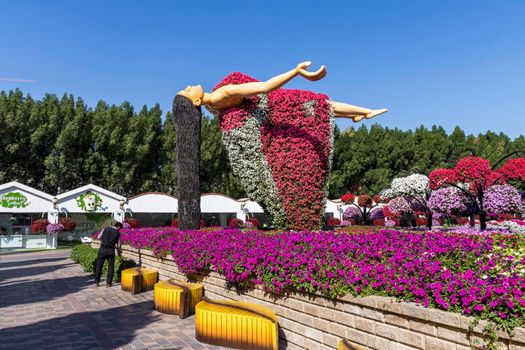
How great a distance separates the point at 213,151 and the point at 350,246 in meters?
30.3

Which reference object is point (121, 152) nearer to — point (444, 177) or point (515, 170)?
point (444, 177)

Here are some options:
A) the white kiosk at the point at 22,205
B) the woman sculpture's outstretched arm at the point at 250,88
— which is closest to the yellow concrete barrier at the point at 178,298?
the woman sculpture's outstretched arm at the point at 250,88

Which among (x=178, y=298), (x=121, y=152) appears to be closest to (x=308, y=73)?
(x=178, y=298)

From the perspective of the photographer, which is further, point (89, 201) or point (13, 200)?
point (89, 201)

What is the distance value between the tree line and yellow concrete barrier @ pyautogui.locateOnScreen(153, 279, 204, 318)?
20217 mm

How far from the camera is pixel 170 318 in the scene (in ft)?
21.8

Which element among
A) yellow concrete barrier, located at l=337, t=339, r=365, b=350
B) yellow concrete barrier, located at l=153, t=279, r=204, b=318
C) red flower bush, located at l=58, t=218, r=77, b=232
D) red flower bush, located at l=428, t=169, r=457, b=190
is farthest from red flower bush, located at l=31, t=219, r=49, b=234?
yellow concrete barrier, located at l=337, t=339, r=365, b=350

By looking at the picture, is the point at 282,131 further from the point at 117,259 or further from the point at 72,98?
the point at 72,98

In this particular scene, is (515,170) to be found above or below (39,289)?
above

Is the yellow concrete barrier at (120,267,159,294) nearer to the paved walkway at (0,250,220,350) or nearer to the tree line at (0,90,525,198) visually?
the paved walkway at (0,250,220,350)

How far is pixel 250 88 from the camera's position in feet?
31.3

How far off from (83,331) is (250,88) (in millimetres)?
6467

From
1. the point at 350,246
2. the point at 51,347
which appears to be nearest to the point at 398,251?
the point at 350,246

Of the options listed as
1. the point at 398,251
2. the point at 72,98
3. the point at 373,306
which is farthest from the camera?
the point at 72,98
